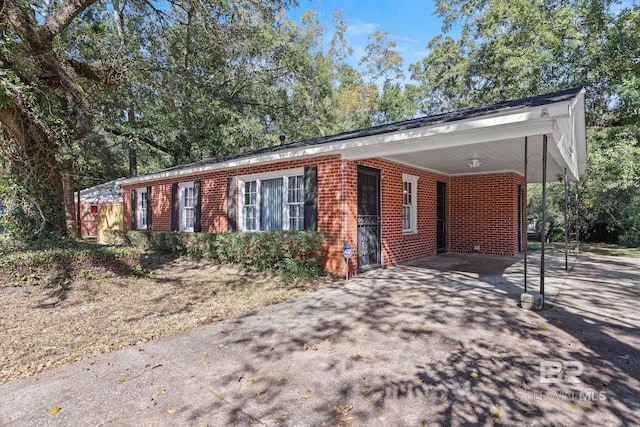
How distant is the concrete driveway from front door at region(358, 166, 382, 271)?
243 cm

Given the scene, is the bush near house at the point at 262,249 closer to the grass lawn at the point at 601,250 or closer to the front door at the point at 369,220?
the front door at the point at 369,220

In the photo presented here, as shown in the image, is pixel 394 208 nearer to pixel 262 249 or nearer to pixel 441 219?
pixel 441 219

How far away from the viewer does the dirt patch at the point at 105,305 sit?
Result: 143 inches

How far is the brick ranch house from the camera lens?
523 centimetres

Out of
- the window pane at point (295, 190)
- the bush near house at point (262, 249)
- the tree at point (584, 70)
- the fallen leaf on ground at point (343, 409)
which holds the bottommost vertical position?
the fallen leaf on ground at point (343, 409)

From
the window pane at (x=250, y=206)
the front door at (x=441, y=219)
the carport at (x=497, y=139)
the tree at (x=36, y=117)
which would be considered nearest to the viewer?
the carport at (x=497, y=139)

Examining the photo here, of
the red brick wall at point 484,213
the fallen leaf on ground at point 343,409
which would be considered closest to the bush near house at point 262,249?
the fallen leaf on ground at point 343,409

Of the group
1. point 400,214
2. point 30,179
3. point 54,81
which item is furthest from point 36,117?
point 400,214

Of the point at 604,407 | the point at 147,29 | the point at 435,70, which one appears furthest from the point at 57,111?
the point at 435,70

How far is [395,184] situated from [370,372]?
5901 mm

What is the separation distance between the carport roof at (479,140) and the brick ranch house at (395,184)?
0.06ft

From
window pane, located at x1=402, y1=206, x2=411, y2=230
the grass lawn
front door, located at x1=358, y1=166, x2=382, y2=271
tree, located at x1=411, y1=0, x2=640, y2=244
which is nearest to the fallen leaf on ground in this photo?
front door, located at x1=358, y1=166, x2=382, y2=271

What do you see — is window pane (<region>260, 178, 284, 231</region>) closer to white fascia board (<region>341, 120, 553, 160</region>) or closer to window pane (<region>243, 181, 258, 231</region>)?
window pane (<region>243, 181, 258, 231</region>)

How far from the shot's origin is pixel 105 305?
16.9 feet
